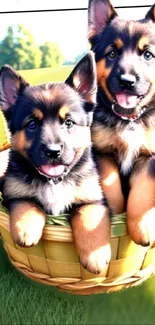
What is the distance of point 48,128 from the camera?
1.56m

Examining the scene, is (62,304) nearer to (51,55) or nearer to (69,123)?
(69,123)

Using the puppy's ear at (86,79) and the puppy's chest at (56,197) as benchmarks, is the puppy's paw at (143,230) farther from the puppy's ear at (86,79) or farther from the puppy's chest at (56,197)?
the puppy's ear at (86,79)

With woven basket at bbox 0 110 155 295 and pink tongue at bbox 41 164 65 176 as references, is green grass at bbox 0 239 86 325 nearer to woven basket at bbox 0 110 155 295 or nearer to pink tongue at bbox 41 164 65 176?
woven basket at bbox 0 110 155 295

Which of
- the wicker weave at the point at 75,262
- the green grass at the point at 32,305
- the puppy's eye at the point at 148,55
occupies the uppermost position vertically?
the puppy's eye at the point at 148,55

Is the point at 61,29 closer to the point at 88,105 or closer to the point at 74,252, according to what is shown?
the point at 88,105

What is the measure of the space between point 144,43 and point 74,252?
2.19 ft

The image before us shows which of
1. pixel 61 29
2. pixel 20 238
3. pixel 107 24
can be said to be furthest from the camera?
pixel 61 29

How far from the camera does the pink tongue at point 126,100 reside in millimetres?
1622

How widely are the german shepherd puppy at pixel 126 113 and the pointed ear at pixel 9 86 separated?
0.24 metres

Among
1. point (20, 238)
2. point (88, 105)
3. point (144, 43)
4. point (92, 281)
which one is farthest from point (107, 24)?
point (92, 281)

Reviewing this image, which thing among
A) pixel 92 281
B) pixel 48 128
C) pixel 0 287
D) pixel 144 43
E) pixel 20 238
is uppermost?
pixel 144 43

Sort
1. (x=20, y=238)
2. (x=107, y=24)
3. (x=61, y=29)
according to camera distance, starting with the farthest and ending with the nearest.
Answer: (x=61, y=29) → (x=107, y=24) → (x=20, y=238)

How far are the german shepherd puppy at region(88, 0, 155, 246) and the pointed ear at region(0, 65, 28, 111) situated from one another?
24 cm

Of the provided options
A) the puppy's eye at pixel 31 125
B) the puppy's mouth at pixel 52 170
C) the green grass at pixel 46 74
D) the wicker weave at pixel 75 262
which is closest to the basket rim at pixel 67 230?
the wicker weave at pixel 75 262
